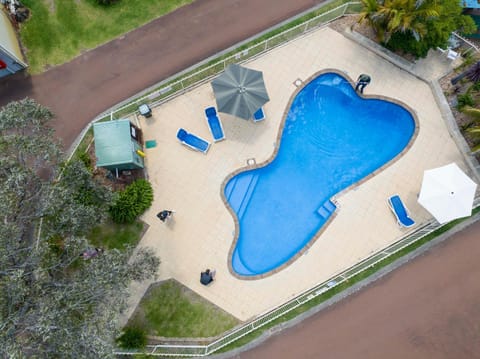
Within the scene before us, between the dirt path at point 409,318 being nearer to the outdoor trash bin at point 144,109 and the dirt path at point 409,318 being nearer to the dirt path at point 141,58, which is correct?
the outdoor trash bin at point 144,109

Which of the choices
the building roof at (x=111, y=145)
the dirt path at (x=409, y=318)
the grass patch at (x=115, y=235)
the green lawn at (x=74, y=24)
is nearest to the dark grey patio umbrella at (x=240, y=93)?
the building roof at (x=111, y=145)

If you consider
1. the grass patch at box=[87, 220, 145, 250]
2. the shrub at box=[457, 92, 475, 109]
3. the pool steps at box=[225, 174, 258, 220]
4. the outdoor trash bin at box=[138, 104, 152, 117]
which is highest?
the outdoor trash bin at box=[138, 104, 152, 117]

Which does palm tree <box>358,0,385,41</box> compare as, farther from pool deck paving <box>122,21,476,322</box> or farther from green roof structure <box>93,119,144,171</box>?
green roof structure <box>93,119,144,171</box>

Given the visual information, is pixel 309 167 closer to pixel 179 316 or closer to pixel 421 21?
pixel 421 21

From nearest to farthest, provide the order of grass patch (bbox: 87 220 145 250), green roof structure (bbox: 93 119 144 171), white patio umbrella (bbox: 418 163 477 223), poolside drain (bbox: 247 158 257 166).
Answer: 1. white patio umbrella (bbox: 418 163 477 223)
2. green roof structure (bbox: 93 119 144 171)
3. grass patch (bbox: 87 220 145 250)
4. poolside drain (bbox: 247 158 257 166)

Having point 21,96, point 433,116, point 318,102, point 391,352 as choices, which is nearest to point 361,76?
point 318,102

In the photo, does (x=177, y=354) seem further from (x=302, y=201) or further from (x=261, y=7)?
(x=261, y=7)

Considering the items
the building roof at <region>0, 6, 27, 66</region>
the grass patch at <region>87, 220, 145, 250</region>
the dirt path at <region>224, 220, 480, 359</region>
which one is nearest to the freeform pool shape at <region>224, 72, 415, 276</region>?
Result: the dirt path at <region>224, 220, 480, 359</region>
